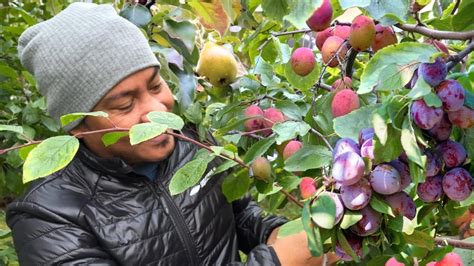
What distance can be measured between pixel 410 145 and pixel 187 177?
399 millimetres

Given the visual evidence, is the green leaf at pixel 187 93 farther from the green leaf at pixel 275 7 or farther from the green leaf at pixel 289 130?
the green leaf at pixel 275 7

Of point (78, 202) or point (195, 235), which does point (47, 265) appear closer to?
point (78, 202)

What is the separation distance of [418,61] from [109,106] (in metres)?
0.70

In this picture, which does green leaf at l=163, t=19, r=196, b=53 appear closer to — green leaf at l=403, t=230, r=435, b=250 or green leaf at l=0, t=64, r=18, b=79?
green leaf at l=0, t=64, r=18, b=79

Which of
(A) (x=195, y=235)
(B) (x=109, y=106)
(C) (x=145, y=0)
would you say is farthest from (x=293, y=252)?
(C) (x=145, y=0)

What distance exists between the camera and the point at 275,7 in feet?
1.99

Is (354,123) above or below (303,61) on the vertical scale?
above

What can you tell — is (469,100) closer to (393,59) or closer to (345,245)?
(393,59)

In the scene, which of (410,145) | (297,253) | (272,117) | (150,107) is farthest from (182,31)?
(410,145)

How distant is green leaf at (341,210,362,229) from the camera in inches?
21.0

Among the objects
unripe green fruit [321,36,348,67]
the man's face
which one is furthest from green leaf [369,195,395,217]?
the man's face

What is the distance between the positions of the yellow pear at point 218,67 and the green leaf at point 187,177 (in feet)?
1.98

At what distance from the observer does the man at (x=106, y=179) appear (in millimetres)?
1082

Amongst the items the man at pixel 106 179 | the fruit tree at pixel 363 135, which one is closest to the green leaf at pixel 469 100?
the fruit tree at pixel 363 135
